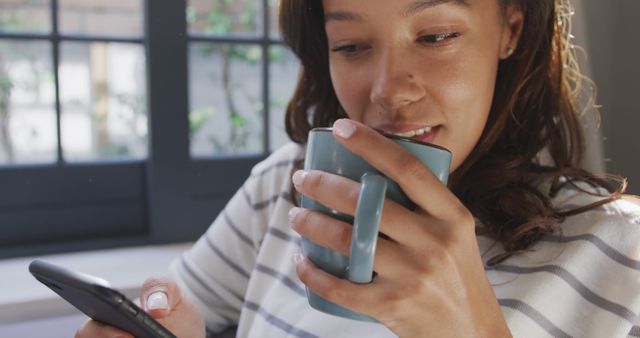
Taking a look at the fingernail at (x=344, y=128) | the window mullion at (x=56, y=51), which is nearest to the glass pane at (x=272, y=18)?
the window mullion at (x=56, y=51)

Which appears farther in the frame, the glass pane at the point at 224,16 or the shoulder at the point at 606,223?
the glass pane at the point at 224,16

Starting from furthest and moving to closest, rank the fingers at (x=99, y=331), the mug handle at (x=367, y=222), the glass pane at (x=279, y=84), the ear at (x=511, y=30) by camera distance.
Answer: the glass pane at (x=279, y=84)
the ear at (x=511, y=30)
the fingers at (x=99, y=331)
the mug handle at (x=367, y=222)

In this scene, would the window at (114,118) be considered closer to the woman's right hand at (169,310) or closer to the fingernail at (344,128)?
the woman's right hand at (169,310)

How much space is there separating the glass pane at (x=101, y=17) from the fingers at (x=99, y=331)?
87cm

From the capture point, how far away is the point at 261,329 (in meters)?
0.93

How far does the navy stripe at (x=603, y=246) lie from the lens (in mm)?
746

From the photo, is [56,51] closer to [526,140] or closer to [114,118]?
[114,118]

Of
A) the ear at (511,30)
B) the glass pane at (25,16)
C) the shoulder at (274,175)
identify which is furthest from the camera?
the glass pane at (25,16)

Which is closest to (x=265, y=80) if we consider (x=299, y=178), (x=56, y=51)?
(x=56, y=51)

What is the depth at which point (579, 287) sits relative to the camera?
755mm

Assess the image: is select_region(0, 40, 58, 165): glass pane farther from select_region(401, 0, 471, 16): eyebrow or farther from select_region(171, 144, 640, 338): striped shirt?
select_region(401, 0, 471, 16): eyebrow

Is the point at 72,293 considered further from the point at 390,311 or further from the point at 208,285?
the point at 208,285

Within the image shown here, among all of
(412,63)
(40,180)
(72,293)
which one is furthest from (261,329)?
(40,180)

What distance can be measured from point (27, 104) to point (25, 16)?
7.9 inches
